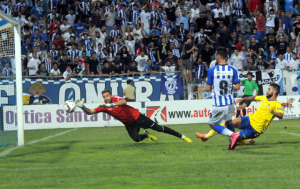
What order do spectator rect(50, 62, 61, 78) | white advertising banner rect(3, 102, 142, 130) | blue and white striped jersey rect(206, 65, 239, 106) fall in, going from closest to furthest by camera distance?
blue and white striped jersey rect(206, 65, 239, 106) → white advertising banner rect(3, 102, 142, 130) → spectator rect(50, 62, 61, 78)

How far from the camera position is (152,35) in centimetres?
2725

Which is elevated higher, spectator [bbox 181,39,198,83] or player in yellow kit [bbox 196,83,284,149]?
spectator [bbox 181,39,198,83]

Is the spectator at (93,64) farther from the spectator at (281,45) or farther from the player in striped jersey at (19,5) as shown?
the spectator at (281,45)

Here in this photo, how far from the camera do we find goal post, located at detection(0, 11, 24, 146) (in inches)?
539

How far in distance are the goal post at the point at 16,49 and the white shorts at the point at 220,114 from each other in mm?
5232

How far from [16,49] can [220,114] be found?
5.66 metres

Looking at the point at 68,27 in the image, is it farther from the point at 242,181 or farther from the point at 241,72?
the point at 242,181

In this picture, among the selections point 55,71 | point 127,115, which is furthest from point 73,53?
point 127,115

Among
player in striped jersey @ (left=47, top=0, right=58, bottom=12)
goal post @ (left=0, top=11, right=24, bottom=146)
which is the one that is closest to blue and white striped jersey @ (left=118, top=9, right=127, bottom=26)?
player in striped jersey @ (left=47, top=0, right=58, bottom=12)

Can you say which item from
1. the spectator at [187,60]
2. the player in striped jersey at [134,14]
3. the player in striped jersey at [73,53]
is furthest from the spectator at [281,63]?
the player in striped jersey at [73,53]

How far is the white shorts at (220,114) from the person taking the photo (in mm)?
10812

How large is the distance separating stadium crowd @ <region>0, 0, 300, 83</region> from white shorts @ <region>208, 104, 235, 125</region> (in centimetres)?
1373

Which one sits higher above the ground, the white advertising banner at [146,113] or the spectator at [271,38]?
the spectator at [271,38]

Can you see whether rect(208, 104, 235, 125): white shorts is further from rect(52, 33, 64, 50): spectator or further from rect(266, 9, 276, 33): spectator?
rect(266, 9, 276, 33): spectator
